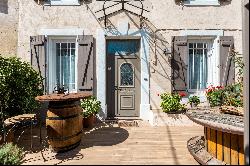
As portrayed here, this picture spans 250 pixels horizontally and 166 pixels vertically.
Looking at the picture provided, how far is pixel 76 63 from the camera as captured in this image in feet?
29.3

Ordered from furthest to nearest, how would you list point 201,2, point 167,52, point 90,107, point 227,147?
point 201,2
point 167,52
point 90,107
point 227,147

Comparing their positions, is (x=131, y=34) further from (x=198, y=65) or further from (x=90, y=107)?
(x=90, y=107)

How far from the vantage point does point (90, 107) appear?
7.83 m

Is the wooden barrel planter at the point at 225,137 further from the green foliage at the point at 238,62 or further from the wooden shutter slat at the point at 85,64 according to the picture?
the wooden shutter slat at the point at 85,64

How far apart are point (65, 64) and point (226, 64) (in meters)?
5.74

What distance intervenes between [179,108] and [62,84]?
426 cm

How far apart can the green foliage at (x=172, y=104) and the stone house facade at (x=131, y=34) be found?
447 mm

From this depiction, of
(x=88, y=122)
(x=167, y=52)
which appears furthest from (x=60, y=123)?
(x=167, y=52)

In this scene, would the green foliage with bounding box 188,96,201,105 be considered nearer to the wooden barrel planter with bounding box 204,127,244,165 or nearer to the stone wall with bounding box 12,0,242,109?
the stone wall with bounding box 12,0,242,109

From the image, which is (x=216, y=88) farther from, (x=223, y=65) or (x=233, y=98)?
(x=233, y=98)

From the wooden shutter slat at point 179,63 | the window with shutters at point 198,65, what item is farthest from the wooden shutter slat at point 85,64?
the window with shutters at point 198,65

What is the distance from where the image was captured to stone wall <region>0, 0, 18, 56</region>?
28.7 ft

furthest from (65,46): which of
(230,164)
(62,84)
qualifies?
(230,164)

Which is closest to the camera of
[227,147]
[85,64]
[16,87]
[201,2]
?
[227,147]
